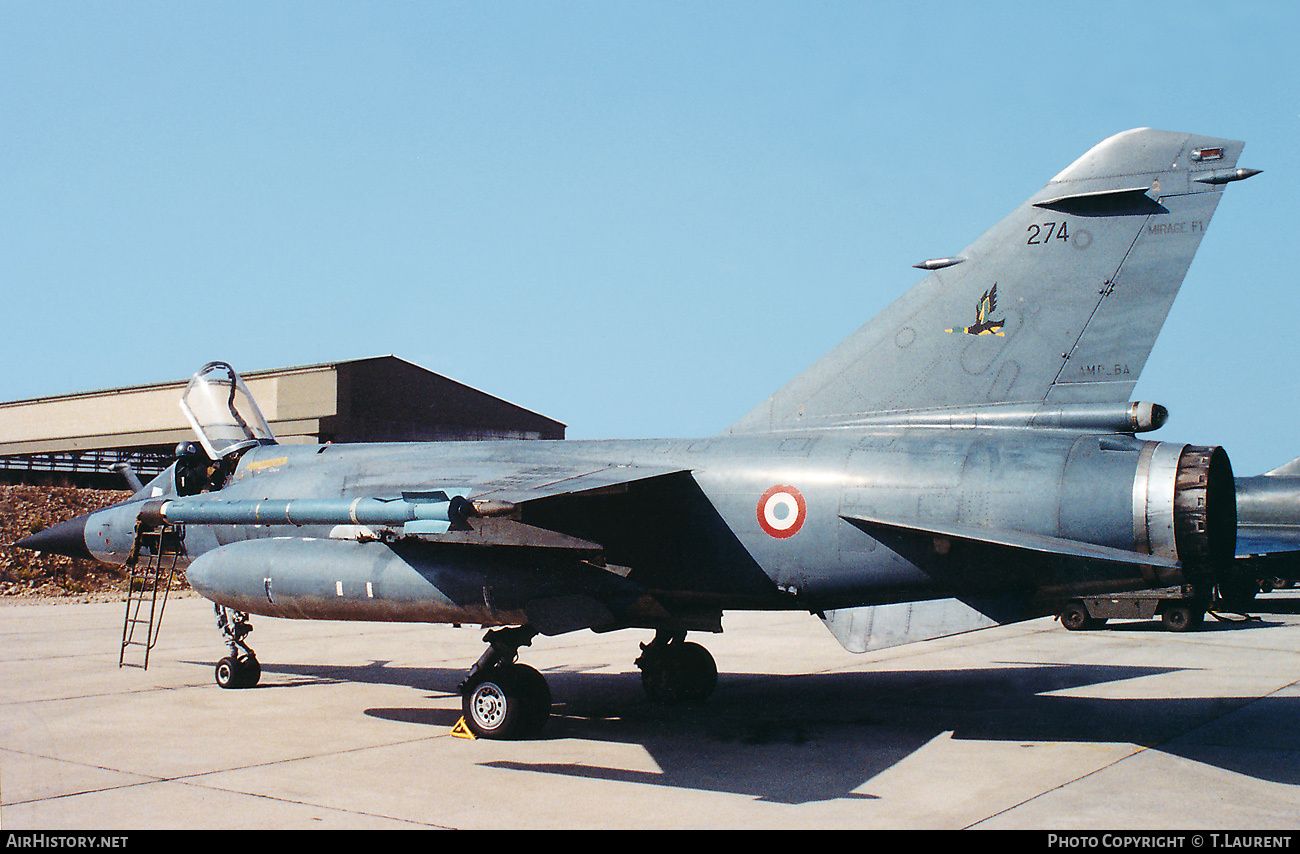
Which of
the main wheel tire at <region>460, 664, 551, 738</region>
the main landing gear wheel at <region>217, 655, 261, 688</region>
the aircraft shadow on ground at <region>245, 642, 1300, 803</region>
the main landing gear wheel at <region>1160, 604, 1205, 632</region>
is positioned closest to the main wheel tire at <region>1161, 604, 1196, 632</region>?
the main landing gear wheel at <region>1160, 604, 1205, 632</region>

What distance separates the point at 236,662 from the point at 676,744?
18.4 ft

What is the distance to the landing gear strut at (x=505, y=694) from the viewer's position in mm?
8359

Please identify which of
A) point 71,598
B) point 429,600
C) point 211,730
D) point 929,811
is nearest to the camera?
point 929,811

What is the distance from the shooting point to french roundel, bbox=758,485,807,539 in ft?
26.3

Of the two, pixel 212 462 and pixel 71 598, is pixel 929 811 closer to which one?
pixel 212 462

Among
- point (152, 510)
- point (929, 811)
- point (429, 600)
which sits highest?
point (152, 510)

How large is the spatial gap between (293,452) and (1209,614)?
19.5 meters

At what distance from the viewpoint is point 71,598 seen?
23828 mm

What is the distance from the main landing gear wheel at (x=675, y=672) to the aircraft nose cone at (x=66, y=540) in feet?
23.9

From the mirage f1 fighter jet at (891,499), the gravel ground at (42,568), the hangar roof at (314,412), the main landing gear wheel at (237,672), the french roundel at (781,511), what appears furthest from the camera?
the hangar roof at (314,412)

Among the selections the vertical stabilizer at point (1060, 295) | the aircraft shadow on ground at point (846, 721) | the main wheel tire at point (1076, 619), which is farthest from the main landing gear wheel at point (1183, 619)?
the vertical stabilizer at point (1060, 295)

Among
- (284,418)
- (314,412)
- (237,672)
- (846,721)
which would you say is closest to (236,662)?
(237,672)

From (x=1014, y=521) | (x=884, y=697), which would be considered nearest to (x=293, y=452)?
(x=884, y=697)

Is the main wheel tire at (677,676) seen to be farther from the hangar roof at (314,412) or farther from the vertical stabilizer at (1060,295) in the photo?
the hangar roof at (314,412)
